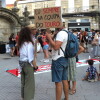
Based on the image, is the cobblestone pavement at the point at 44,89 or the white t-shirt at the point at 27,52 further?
the cobblestone pavement at the point at 44,89

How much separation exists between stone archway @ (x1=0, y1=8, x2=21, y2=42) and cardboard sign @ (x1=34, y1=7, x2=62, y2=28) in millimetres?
11156

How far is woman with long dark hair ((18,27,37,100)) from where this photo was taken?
4547 mm

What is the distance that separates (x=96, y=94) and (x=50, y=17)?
7.86 feet

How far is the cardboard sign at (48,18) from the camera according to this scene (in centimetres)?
487

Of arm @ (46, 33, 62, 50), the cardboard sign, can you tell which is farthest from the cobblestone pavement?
the cardboard sign

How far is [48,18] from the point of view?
518cm

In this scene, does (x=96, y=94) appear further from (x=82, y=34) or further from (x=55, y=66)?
(x=82, y=34)

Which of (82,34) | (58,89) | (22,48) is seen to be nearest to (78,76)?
(58,89)

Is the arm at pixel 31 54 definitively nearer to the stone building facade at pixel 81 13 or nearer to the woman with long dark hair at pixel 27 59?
the woman with long dark hair at pixel 27 59

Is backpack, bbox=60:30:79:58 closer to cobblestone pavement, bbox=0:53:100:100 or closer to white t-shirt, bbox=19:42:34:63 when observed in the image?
white t-shirt, bbox=19:42:34:63

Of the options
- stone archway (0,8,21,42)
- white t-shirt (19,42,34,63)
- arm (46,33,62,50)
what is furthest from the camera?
stone archway (0,8,21,42)

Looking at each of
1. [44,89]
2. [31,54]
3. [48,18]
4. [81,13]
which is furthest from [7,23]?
[81,13]

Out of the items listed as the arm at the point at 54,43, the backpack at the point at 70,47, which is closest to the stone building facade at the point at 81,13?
the backpack at the point at 70,47

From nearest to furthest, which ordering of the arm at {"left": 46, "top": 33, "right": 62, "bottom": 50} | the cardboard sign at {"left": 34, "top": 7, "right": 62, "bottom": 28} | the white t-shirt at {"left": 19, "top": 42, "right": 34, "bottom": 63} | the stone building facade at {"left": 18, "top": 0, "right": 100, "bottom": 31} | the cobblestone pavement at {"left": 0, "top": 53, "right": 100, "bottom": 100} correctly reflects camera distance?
1. the arm at {"left": 46, "top": 33, "right": 62, "bottom": 50}
2. the white t-shirt at {"left": 19, "top": 42, "right": 34, "bottom": 63}
3. the cardboard sign at {"left": 34, "top": 7, "right": 62, "bottom": 28}
4. the cobblestone pavement at {"left": 0, "top": 53, "right": 100, "bottom": 100}
5. the stone building facade at {"left": 18, "top": 0, "right": 100, "bottom": 31}
